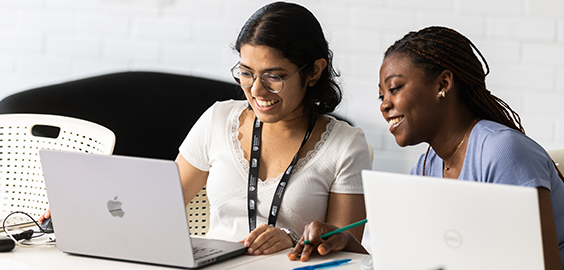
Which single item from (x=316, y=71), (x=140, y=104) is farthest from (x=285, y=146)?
(x=140, y=104)

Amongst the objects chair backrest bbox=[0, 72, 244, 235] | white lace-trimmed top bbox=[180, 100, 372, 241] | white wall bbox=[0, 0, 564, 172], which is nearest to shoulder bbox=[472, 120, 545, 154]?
white lace-trimmed top bbox=[180, 100, 372, 241]

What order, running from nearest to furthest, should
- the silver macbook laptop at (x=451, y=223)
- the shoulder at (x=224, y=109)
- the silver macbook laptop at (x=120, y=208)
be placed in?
the silver macbook laptop at (x=451, y=223) → the silver macbook laptop at (x=120, y=208) → the shoulder at (x=224, y=109)

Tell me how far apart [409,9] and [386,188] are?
1.51 meters

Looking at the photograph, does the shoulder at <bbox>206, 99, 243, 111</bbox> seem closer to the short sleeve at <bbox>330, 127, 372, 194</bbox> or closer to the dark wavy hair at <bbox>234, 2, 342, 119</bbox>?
the dark wavy hair at <bbox>234, 2, 342, 119</bbox>

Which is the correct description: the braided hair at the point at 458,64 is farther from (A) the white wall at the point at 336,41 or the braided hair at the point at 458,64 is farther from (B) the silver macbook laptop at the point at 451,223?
(A) the white wall at the point at 336,41

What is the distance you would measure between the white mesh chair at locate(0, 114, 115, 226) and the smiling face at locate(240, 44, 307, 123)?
0.51 metres

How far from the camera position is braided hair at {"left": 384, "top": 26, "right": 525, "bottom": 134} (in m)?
1.27

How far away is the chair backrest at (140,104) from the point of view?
238cm

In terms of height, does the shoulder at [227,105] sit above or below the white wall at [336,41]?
below

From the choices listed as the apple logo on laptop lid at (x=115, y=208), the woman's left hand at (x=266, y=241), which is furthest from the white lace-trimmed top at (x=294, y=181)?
the apple logo on laptop lid at (x=115, y=208)

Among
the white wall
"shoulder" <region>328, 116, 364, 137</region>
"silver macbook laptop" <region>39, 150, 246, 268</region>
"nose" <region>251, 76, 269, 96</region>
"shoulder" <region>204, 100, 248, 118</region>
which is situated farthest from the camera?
the white wall

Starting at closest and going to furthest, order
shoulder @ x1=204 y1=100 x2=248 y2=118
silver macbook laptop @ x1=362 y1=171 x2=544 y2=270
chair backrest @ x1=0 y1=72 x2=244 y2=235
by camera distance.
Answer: silver macbook laptop @ x1=362 y1=171 x2=544 y2=270 → shoulder @ x1=204 y1=100 x2=248 y2=118 → chair backrest @ x1=0 y1=72 x2=244 y2=235

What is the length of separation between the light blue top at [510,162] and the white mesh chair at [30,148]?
111 centimetres

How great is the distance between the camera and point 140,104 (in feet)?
7.97
